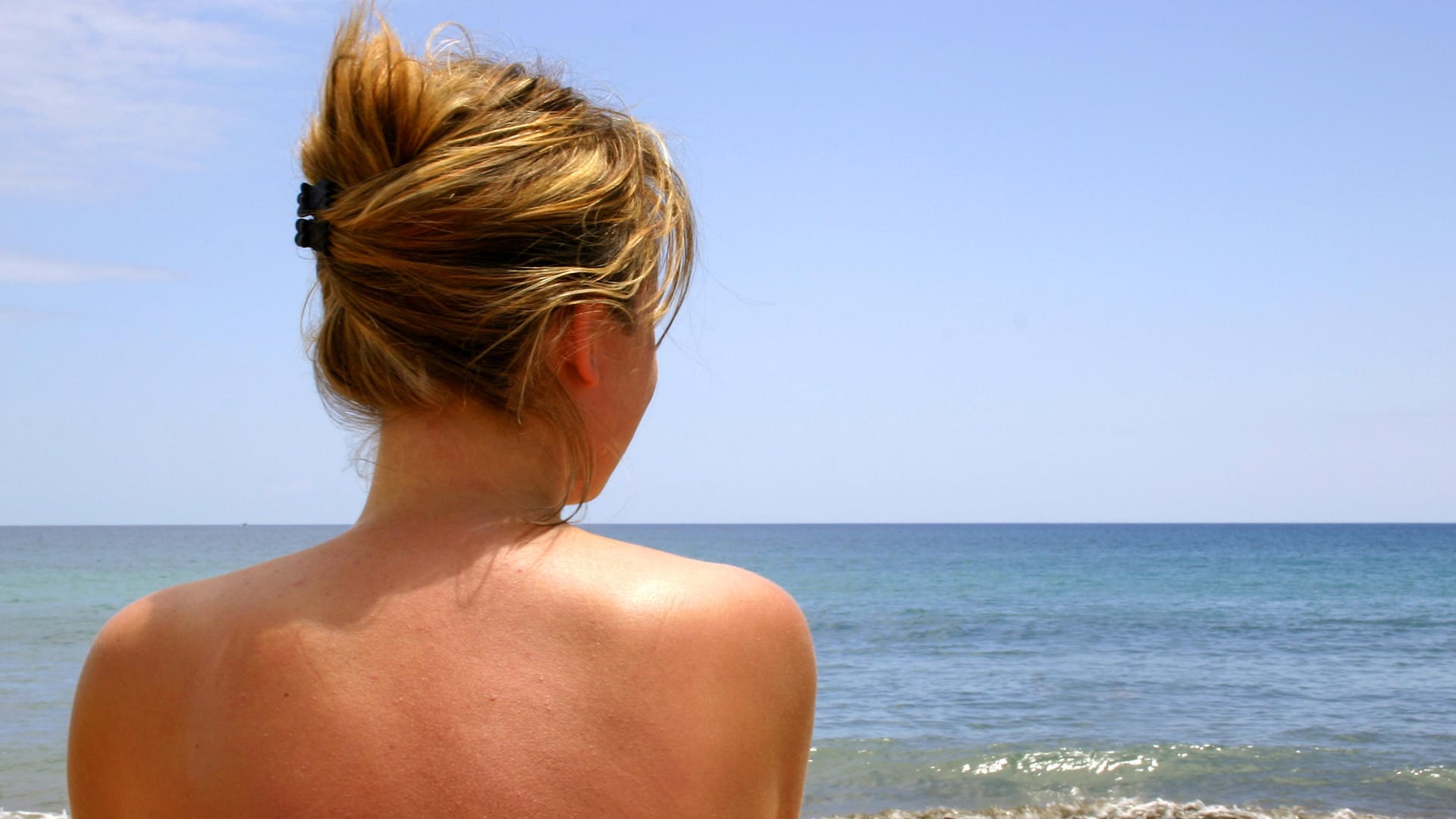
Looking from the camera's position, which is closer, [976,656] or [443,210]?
[443,210]

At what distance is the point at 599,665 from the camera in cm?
93

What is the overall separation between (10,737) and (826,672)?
33.9 ft

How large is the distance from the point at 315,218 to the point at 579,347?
290 mm

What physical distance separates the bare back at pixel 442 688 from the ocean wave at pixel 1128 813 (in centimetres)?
742

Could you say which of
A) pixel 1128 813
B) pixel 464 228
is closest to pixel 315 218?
pixel 464 228

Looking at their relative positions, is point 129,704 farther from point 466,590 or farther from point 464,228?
point 464,228

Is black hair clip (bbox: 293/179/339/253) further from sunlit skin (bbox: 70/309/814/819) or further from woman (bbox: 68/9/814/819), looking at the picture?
sunlit skin (bbox: 70/309/814/819)

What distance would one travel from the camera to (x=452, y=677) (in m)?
0.92

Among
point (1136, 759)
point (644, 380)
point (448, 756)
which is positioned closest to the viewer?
point (448, 756)

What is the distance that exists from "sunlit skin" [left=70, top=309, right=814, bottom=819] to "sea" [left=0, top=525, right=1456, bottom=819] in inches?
295

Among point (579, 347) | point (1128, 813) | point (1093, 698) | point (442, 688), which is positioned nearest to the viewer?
point (442, 688)

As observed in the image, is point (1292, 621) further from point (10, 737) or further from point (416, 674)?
point (416, 674)

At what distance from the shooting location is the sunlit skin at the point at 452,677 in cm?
90

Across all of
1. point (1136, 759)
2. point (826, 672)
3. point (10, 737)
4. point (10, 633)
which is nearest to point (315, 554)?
point (1136, 759)
